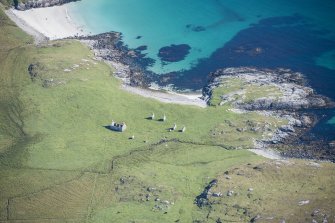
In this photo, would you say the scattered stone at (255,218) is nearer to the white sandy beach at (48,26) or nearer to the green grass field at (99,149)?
the green grass field at (99,149)

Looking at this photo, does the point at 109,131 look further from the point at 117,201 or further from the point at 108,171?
the point at 117,201

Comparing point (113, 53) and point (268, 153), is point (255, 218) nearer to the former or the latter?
point (268, 153)

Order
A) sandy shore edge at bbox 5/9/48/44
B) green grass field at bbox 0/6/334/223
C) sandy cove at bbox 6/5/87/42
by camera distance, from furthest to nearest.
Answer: sandy cove at bbox 6/5/87/42, sandy shore edge at bbox 5/9/48/44, green grass field at bbox 0/6/334/223

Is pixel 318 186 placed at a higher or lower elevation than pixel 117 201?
higher

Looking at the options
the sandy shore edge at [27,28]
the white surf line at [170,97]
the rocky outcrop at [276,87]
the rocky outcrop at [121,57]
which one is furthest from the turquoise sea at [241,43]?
the sandy shore edge at [27,28]

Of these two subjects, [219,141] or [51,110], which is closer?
[219,141]

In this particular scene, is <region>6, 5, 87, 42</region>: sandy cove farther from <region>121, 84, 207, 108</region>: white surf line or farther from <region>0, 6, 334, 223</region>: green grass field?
<region>121, 84, 207, 108</region>: white surf line

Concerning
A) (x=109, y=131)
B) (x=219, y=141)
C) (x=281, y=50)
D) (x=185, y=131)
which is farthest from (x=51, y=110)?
(x=281, y=50)

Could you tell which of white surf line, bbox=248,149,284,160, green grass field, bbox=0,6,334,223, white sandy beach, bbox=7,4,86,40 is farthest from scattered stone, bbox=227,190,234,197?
white sandy beach, bbox=7,4,86,40
